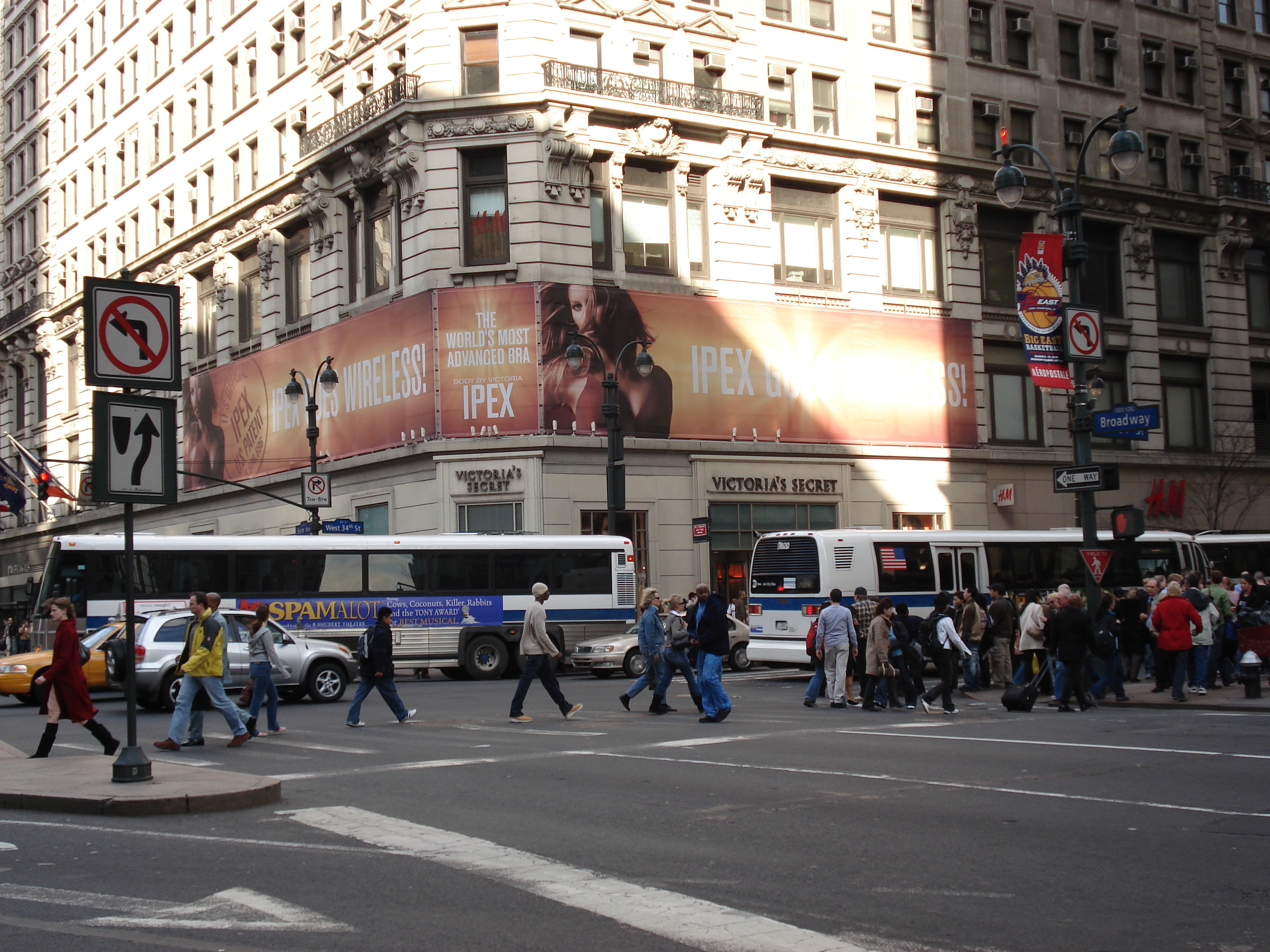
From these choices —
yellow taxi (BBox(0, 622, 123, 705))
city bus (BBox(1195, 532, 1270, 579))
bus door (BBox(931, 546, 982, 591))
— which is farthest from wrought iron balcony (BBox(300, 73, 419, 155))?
city bus (BBox(1195, 532, 1270, 579))

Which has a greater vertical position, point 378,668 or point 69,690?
point 69,690

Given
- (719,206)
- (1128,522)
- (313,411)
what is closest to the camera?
(1128,522)

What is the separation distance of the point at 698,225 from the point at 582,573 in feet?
42.6

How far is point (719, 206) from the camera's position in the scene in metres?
39.0

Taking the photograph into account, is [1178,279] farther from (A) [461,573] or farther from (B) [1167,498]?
(A) [461,573]

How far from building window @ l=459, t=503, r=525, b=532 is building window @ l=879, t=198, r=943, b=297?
48.4 ft

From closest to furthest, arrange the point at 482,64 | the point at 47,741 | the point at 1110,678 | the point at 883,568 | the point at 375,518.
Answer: the point at 47,741 < the point at 1110,678 < the point at 883,568 < the point at 482,64 < the point at 375,518

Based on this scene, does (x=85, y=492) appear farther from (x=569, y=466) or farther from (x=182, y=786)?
(x=182, y=786)

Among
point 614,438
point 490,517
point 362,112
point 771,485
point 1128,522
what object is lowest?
point 1128,522

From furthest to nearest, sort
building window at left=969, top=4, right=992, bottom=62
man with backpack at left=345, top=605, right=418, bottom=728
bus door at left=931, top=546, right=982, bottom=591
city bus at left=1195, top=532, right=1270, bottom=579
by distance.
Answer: building window at left=969, top=4, right=992, bottom=62 < city bus at left=1195, top=532, right=1270, bottom=579 < bus door at left=931, top=546, right=982, bottom=591 < man with backpack at left=345, top=605, right=418, bottom=728

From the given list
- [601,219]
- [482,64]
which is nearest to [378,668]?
[601,219]

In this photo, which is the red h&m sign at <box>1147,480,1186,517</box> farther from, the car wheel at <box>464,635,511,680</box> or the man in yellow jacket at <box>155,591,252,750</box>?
the man in yellow jacket at <box>155,591,252,750</box>

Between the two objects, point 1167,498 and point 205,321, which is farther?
point 205,321

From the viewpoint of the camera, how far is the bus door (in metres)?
28.6
